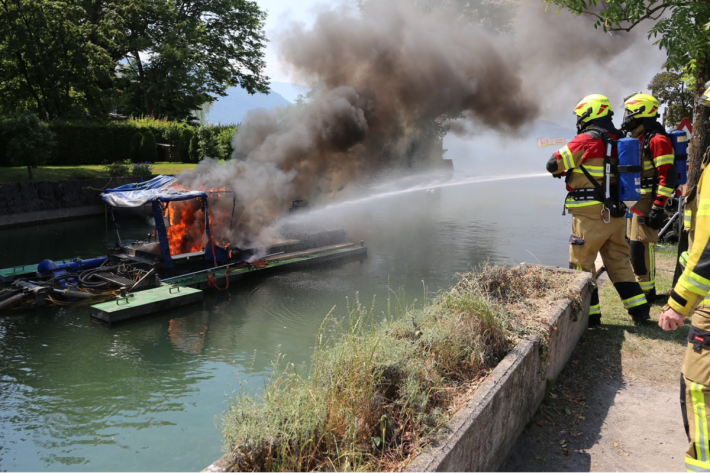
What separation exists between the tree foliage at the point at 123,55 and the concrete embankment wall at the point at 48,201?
24.4 ft

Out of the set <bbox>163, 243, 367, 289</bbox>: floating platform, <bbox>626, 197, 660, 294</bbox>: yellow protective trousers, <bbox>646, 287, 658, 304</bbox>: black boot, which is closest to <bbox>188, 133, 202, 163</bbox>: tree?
<bbox>163, 243, 367, 289</bbox>: floating platform

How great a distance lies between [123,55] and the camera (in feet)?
107

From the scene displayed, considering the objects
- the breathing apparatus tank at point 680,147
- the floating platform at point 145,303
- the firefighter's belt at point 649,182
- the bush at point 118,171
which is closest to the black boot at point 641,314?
the firefighter's belt at point 649,182

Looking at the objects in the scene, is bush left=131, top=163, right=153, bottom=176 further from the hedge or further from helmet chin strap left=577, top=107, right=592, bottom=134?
helmet chin strap left=577, top=107, right=592, bottom=134

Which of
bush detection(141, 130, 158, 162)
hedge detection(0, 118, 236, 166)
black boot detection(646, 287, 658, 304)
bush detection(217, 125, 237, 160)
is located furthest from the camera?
bush detection(141, 130, 158, 162)

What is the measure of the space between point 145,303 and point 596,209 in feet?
25.4

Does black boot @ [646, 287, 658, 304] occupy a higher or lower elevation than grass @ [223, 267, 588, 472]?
lower

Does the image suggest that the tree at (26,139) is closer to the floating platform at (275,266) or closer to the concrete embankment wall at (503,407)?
the floating platform at (275,266)

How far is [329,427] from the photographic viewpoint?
2.69m

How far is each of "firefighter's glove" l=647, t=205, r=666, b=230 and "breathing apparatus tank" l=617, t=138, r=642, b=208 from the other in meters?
0.83

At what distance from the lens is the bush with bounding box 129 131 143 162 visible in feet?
88.3

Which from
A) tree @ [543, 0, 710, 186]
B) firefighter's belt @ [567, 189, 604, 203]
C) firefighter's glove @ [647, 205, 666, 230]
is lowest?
firefighter's glove @ [647, 205, 666, 230]

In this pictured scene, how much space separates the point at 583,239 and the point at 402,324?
9.94 feet

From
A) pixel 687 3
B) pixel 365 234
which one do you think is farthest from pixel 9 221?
pixel 687 3
